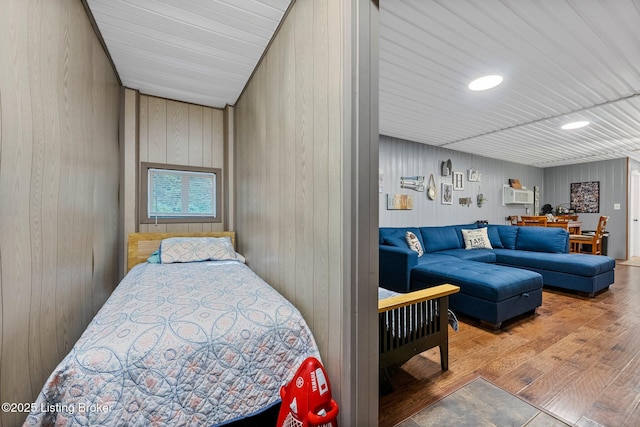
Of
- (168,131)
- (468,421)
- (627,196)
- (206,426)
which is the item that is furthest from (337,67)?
(627,196)

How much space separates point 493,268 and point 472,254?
119cm

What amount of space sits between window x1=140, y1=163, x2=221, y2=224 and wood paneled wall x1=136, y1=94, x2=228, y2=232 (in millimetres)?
75

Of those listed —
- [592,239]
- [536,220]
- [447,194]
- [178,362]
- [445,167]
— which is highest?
[445,167]

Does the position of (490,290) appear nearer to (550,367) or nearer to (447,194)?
(550,367)

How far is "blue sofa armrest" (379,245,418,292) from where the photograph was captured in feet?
10.3

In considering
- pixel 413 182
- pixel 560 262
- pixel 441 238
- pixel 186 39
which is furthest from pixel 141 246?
pixel 560 262

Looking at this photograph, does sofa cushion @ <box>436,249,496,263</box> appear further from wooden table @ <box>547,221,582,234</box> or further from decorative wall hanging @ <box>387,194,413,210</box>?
wooden table @ <box>547,221,582,234</box>

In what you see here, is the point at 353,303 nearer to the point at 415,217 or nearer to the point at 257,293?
the point at 257,293

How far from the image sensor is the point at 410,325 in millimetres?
1658

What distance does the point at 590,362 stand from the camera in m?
1.97

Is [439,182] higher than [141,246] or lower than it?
higher

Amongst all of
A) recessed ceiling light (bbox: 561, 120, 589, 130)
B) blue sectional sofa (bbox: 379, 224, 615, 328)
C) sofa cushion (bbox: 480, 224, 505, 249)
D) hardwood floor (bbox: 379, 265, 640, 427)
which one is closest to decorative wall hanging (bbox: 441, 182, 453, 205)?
blue sectional sofa (bbox: 379, 224, 615, 328)

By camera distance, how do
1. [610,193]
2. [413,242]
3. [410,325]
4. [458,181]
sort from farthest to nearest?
1. [610,193]
2. [458,181]
3. [413,242]
4. [410,325]

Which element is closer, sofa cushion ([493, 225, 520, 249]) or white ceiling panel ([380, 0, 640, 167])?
white ceiling panel ([380, 0, 640, 167])
